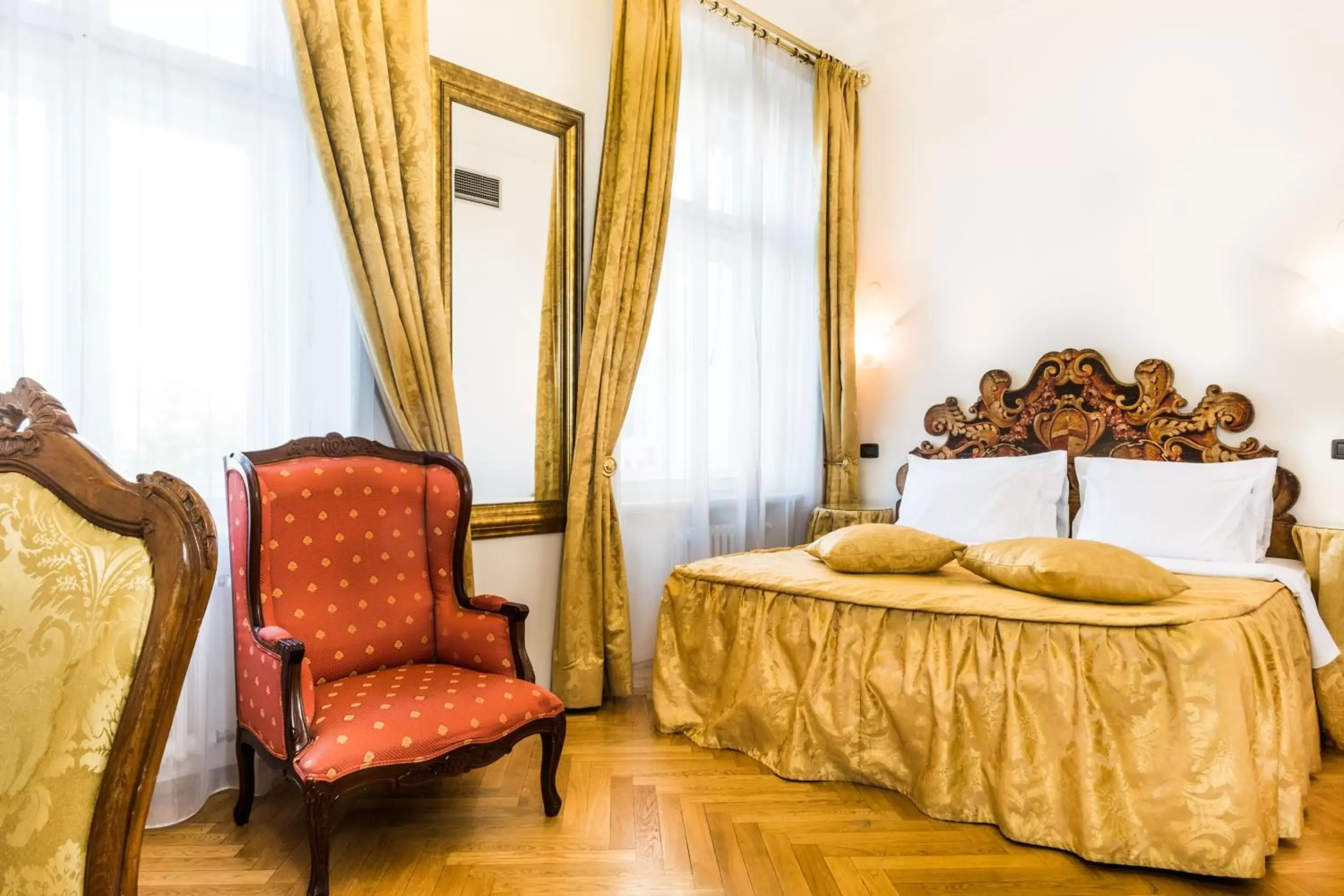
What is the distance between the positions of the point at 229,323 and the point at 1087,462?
3.16m

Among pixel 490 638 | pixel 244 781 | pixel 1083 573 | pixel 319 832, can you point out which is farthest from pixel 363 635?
pixel 1083 573

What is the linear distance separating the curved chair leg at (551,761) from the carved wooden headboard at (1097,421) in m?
2.42

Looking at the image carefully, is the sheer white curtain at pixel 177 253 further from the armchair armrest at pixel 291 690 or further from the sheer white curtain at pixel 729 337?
the sheer white curtain at pixel 729 337

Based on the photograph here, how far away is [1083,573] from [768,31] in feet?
9.52

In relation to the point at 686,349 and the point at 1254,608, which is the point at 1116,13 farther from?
the point at 1254,608

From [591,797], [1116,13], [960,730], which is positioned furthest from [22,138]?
[1116,13]

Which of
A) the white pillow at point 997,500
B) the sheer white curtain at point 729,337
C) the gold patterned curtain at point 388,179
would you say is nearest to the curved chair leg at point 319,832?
the gold patterned curtain at point 388,179

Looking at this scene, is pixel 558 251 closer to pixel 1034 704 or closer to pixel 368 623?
pixel 368 623

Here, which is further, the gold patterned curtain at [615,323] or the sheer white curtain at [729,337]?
the sheer white curtain at [729,337]

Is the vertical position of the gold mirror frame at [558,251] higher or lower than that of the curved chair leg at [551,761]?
higher

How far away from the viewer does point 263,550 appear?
209cm

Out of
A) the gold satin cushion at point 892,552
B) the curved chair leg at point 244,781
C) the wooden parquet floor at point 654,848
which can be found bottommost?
the wooden parquet floor at point 654,848

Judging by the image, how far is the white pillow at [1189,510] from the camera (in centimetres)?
294

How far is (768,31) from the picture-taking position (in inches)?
155
